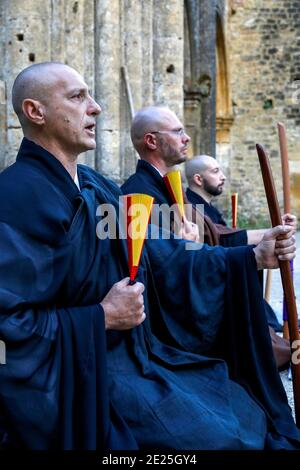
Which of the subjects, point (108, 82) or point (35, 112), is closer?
point (35, 112)

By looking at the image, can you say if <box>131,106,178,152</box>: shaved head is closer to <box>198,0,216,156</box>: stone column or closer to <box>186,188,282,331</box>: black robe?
<box>186,188,282,331</box>: black robe

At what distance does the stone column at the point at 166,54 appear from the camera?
12.4m

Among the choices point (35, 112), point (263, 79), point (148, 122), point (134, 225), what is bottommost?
point (134, 225)

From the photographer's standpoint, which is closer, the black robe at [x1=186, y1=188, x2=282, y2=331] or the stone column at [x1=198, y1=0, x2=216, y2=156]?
the black robe at [x1=186, y1=188, x2=282, y2=331]

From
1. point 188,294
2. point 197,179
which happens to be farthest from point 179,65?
point 188,294

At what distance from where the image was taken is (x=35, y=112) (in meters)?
3.32

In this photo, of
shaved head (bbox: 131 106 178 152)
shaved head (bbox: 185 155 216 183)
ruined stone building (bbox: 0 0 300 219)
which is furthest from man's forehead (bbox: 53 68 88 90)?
ruined stone building (bbox: 0 0 300 219)

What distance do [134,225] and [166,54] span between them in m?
9.56

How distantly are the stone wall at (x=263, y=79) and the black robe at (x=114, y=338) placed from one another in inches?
720

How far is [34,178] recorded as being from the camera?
10.5 ft

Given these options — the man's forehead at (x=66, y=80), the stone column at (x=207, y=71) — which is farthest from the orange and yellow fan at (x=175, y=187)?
the stone column at (x=207, y=71)

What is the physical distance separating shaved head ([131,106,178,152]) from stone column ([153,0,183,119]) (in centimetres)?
745

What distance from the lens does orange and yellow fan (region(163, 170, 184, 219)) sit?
441 centimetres

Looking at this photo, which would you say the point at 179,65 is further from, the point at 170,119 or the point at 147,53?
the point at 170,119
